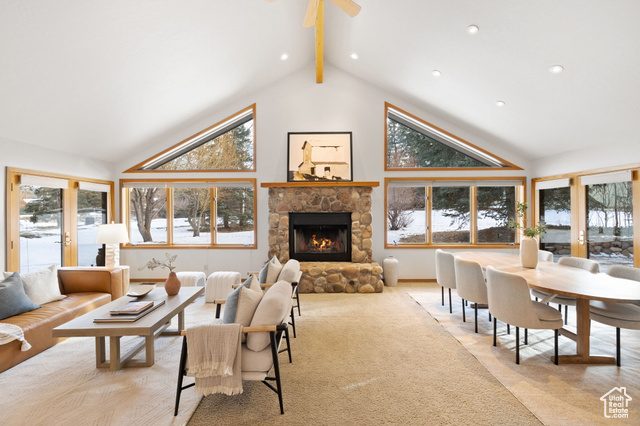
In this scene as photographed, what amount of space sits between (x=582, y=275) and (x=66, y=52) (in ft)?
18.9

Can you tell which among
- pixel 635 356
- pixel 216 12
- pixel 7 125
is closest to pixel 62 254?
pixel 7 125

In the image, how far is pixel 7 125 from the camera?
369 cm

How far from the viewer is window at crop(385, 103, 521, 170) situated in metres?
6.13

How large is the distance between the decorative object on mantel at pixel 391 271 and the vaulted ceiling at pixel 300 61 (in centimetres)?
293

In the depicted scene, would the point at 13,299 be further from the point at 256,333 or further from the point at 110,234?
the point at 256,333

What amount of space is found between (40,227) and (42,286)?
1.48 meters

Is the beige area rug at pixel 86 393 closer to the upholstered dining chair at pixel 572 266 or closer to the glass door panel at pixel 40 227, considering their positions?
the glass door panel at pixel 40 227

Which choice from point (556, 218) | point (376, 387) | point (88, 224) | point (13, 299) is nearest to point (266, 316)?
point (376, 387)

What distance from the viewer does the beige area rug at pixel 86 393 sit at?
2092mm

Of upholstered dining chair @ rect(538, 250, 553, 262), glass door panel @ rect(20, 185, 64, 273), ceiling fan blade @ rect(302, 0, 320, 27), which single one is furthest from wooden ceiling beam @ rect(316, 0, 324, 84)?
glass door panel @ rect(20, 185, 64, 273)

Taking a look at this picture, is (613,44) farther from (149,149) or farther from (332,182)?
(149,149)

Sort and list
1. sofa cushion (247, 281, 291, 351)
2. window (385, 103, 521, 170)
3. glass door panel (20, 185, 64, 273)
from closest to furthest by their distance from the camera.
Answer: sofa cushion (247, 281, 291, 351), glass door panel (20, 185, 64, 273), window (385, 103, 521, 170)

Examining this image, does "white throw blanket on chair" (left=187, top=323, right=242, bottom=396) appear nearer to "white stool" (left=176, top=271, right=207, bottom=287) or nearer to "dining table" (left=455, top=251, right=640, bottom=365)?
"dining table" (left=455, top=251, right=640, bottom=365)

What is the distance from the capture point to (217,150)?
621 cm
